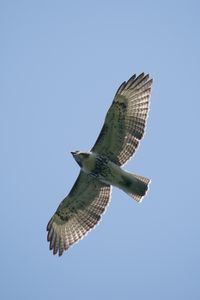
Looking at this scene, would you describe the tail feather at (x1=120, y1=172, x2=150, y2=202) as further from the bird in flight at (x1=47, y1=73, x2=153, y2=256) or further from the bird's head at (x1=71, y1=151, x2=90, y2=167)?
the bird's head at (x1=71, y1=151, x2=90, y2=167)

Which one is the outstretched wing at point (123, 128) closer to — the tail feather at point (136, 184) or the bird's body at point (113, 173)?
the bird's body at point (113, 173)

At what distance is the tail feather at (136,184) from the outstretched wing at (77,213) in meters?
0.98

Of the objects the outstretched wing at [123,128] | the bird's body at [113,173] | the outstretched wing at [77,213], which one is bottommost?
the outstretched wing at [77,213]

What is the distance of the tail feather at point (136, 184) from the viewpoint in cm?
1588

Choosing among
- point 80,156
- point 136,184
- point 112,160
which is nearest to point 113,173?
point 112,160

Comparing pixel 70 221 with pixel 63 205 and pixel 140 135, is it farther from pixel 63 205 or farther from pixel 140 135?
pixel 140 135

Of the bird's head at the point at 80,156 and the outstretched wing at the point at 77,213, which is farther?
the outstretched wing at the point at 77,213

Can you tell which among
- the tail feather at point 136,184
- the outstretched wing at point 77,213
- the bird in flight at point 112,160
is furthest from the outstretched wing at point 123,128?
the outstretched wing at point 77,213

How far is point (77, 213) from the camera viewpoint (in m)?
17.3

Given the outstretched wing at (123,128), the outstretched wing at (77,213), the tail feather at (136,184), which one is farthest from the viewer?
the outstretched wing at (77,213)

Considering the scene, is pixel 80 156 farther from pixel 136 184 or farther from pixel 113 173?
pixel 136 184

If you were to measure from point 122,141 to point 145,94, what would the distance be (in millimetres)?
1357

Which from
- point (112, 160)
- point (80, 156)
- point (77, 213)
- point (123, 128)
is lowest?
point (77, 213)

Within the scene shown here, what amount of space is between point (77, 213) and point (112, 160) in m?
2.01
